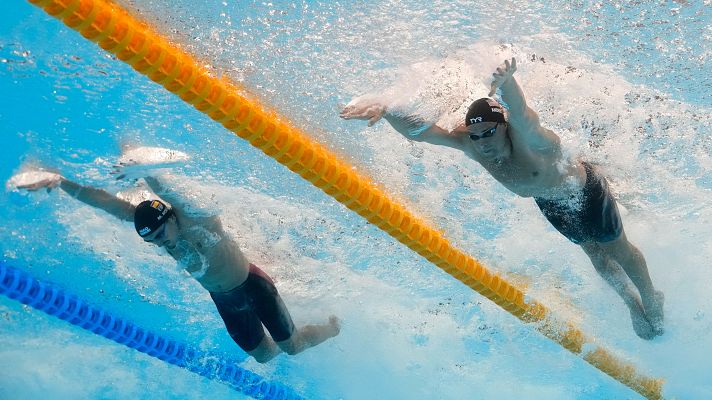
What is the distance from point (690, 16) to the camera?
4117 mm

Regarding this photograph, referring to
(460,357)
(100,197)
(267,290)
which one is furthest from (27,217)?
(460,357)

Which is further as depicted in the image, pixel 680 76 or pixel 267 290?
pixel 267 290

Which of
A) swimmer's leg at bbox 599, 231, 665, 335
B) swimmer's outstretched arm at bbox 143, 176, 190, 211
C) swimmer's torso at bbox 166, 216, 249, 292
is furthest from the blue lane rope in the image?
swimmer's leg at bbox 599, 231, 665, 335

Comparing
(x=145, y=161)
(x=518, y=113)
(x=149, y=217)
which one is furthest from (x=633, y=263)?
(x=145, y=161)

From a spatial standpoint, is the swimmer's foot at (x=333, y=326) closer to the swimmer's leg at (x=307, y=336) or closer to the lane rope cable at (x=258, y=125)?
the swimmer's leg at (x=307, y=336)

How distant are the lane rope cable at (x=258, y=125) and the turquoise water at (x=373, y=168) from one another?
53cm

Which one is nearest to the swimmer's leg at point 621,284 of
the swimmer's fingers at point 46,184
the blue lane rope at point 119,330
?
the blue lane rope at point 119,330

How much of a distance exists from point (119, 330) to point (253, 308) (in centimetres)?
183

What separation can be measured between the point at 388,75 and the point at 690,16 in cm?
249

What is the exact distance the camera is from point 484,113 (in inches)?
160

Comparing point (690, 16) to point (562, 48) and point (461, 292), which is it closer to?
point (562, 48)

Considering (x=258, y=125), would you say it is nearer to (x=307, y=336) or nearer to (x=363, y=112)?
(x=363, y=112)

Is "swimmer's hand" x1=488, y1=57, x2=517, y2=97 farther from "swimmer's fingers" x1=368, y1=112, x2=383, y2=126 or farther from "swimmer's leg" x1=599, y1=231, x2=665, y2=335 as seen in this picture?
"swimmer's leg" x1=599, y1=231, x2=665, y2=335

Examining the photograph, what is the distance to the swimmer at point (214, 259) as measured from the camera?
4902 mm
